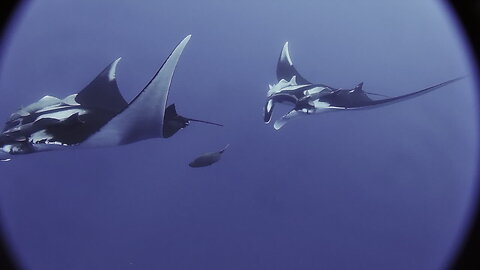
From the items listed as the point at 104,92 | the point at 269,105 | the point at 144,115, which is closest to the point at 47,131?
the point at 144,115

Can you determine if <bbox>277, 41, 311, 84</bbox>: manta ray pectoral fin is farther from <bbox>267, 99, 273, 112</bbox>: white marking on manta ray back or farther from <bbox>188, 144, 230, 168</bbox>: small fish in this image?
<bbox>188, 144, 230, 168</bbox>: small fish

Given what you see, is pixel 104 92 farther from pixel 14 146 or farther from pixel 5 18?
pixel 5 18

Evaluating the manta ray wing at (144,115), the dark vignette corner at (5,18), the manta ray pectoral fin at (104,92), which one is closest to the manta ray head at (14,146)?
the manta ray wing at (144,115)

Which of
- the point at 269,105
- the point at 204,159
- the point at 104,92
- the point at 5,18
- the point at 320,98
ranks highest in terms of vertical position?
the point at 5,18

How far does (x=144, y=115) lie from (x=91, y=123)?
0.65 meters

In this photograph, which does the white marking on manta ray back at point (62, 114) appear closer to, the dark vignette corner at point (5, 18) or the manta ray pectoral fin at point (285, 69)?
the dark vignette corner at point (5, 18)

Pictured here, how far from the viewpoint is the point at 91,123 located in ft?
13.4

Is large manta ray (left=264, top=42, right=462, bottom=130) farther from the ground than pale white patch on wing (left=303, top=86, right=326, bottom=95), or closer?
closer

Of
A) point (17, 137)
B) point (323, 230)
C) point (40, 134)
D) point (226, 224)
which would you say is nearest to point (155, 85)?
Answer: point (40, 134)

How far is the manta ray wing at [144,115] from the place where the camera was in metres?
3.52

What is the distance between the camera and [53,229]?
9.73 m

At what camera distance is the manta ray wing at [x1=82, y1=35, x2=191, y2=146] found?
3518 mm

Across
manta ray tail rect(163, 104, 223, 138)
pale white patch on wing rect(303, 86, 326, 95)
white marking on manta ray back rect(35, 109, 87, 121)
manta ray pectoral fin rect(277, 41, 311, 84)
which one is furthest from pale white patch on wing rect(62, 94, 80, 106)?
manta ray pectoral fin rect(277, 41, 311, 84)

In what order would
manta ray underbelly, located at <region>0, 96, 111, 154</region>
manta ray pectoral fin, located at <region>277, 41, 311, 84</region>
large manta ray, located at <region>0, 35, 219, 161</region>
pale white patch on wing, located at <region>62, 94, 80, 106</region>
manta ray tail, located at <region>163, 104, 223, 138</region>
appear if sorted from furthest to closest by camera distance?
manta ray pectoral fin, located at <region>277, 41, 311, 84</region> < pale white patch on wing, located at <region>62, 94, 80, 106</region> < manta ray tail, located at <region>163, 104, 223, 138</region> < manta ray underbelly, located at <region>0, 96, 111, 154</region> < large manta ray, located at <region>0, 35, 219, 161</region>
